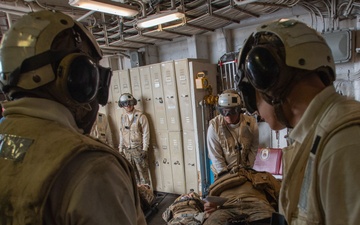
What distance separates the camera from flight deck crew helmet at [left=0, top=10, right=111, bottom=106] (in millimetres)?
812

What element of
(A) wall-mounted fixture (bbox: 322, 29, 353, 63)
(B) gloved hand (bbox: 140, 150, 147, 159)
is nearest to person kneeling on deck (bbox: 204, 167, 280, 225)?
(A) wall-mounted fixture (bbox: 322, 29, 353, 63)

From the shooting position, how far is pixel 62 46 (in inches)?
34.8

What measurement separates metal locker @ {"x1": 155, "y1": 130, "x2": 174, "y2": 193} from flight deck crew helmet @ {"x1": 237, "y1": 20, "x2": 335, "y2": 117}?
393cm

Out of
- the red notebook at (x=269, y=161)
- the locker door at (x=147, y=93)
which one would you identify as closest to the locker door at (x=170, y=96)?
the locker door at (x=147, y=93)

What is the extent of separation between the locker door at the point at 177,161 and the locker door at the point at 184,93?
0.31m

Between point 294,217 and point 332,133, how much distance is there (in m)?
0.36

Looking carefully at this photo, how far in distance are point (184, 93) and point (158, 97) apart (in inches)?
→ 25.6

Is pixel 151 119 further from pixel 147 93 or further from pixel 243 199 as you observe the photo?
pixel 243 199

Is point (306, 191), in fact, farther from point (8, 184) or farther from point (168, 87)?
point (168, 87)

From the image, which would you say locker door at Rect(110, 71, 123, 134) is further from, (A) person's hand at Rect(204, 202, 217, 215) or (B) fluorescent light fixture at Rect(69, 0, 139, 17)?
(A) person's hand at Rect(204, 202, 217, 215)

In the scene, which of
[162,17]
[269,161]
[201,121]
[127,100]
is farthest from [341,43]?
[127,100]

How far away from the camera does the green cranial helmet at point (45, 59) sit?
81cm

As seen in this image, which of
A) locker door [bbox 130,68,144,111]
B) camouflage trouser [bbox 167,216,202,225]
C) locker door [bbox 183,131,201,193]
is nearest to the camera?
camouflage trouser [bbox 167,216,202,225]

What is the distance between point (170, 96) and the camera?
4.64 meters
